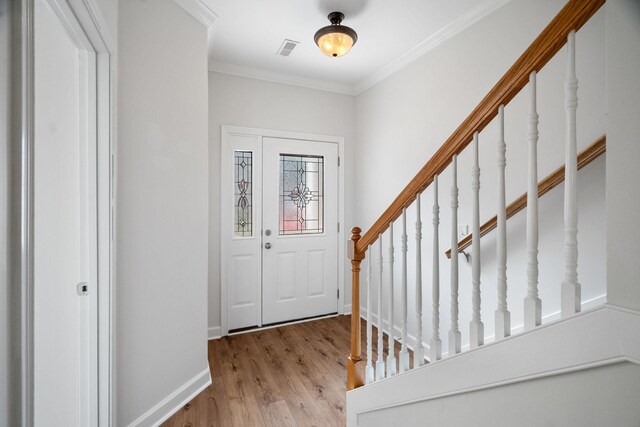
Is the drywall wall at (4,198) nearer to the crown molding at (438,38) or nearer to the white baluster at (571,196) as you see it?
the white baluster at (571,196)

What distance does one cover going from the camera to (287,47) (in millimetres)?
2805

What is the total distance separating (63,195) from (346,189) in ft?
9.09

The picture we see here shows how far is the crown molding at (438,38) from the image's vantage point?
2.18 m

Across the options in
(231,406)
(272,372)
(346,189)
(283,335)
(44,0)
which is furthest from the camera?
(346,189)

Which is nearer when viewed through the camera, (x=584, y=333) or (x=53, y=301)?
(x=584, y=333)

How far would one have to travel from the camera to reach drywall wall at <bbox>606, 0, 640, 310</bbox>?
709 mm

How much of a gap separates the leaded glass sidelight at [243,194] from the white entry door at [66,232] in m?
1.79

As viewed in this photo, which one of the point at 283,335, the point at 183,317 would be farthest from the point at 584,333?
the point at 283,335

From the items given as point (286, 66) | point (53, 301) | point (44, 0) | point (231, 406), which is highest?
point (286, 66)

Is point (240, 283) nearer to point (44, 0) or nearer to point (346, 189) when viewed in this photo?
point (346, 189)

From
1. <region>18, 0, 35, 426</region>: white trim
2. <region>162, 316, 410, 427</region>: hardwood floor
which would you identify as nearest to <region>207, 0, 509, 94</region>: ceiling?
<region>18, 0, 35, 426</region>: white trim

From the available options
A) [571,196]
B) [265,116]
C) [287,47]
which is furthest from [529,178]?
[265,116]

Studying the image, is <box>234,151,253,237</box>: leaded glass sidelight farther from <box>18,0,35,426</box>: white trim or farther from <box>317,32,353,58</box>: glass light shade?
<box>18,0,35,426</box>: white trim

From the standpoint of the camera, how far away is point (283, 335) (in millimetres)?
3170
